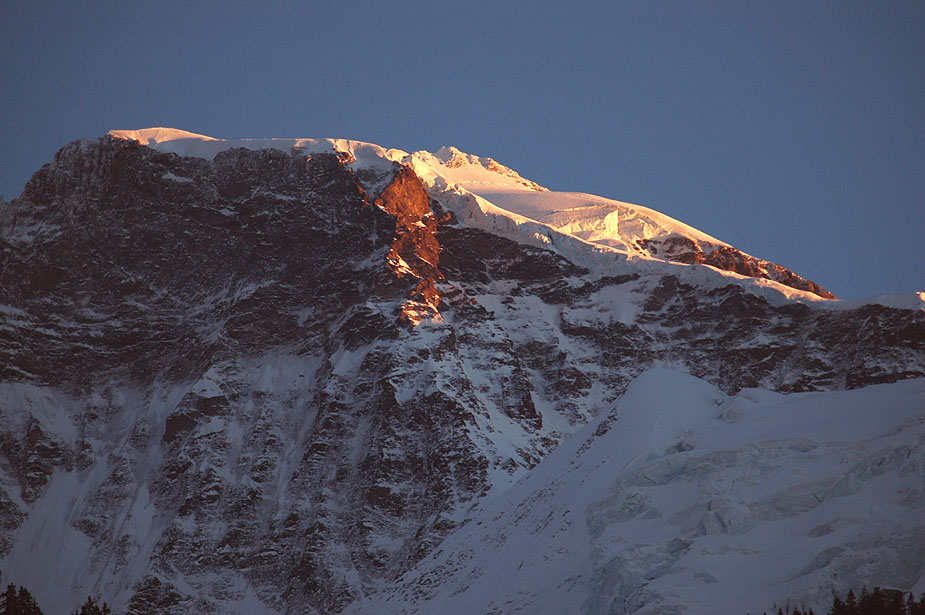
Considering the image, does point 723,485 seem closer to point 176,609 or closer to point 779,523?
point 779,523

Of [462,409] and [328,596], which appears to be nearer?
[328,596]

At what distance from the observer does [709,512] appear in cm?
10894

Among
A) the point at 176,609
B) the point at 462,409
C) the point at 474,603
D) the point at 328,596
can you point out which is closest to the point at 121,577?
the point at 176,609

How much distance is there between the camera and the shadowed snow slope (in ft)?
321

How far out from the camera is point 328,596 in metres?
178

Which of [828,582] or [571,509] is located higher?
[571,509]

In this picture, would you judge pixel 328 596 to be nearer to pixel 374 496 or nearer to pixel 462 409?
pixel 374 496

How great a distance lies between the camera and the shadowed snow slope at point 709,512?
97.9 metres

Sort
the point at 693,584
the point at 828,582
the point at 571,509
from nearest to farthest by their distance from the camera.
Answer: the point at 828,582
the point at 693,584
the point at 571,509

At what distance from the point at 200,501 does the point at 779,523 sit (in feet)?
337

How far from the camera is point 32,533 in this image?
646 ft

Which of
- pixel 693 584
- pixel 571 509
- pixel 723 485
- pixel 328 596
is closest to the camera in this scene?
pixel 693 584

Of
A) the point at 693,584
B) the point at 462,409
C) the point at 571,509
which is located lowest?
the point at 693,584

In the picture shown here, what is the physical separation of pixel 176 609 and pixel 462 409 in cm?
3974
